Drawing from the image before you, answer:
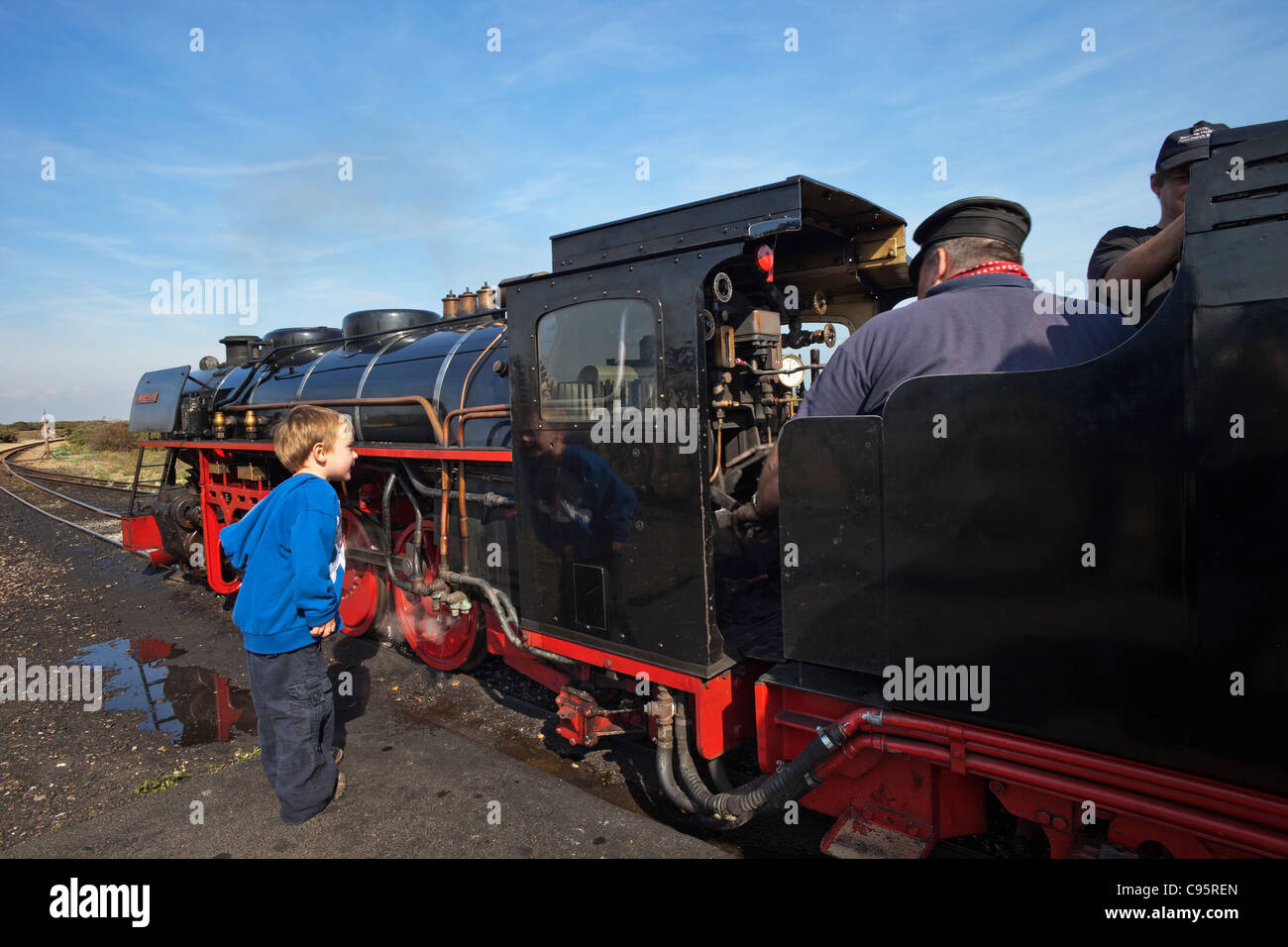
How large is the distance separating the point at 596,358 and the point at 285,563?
1657 millimetres

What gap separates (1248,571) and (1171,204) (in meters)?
1.50

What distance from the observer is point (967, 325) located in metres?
2.29

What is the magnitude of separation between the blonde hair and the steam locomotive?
851 millimetres

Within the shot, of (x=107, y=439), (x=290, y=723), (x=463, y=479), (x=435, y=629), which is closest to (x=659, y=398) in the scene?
(x=463, y=479)

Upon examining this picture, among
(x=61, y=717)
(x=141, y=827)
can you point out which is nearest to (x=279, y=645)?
(x=141, y=827)

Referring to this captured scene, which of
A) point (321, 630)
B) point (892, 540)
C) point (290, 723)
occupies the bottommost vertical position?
point (290, 723)

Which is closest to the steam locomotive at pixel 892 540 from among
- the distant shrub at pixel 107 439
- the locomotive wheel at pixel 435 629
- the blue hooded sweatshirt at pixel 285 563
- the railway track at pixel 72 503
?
the locomotive wheel at pixel 435 629

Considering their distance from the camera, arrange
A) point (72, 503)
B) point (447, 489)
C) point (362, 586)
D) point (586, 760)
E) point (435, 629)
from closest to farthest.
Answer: point (586, 760), point (447, 489), point (435, 629), point (362, 586), point (72, 503)

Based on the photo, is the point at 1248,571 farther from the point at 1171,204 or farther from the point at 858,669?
the point at 1171,204

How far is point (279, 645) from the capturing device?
10.3 feet

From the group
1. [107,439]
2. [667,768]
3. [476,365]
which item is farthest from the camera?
[107,439]

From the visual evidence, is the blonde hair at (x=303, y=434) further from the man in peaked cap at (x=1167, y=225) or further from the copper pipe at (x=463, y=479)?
the man in peaked cap at (x=1167, y=225)

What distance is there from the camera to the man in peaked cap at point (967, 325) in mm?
2242

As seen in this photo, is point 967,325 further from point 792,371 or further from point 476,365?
point 476,365
